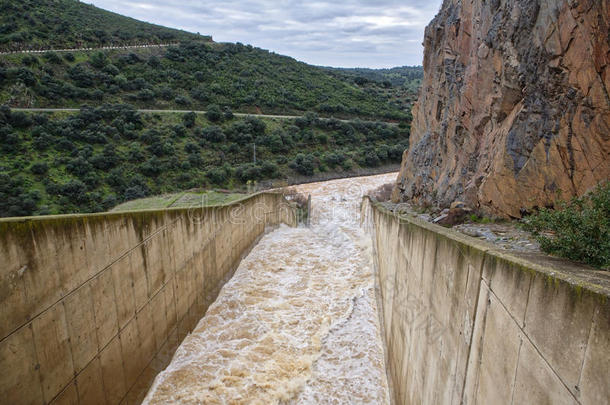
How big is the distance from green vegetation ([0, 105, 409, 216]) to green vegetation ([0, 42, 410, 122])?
4.86 metres

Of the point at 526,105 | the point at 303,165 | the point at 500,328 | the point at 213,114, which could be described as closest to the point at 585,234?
the point at 500,328

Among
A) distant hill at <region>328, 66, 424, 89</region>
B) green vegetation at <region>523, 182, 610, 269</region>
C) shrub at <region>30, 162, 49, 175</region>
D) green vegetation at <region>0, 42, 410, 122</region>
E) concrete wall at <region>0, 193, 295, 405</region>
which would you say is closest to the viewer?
green vegetation at <region>523, 182, 610, 269</region>

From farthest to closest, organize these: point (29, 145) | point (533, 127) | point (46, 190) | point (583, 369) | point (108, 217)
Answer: point (29, 145)
point (46, 190)
point (533, 127)
point (108, 217)
point (583, 369)

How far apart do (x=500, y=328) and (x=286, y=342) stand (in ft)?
22.1

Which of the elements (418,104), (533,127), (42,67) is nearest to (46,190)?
(42,67)

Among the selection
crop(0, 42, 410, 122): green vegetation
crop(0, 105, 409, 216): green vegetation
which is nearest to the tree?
crop(0, 105, 409, 216): green vegetation

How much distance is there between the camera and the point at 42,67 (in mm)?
37031

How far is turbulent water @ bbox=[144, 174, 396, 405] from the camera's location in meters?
7.04

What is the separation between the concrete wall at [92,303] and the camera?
4.16 m

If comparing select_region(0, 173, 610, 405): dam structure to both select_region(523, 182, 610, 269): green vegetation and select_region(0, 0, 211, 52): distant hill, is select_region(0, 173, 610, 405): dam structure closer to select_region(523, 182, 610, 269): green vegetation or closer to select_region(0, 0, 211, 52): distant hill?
select_region(523, 182, 610, 269): green vegetation

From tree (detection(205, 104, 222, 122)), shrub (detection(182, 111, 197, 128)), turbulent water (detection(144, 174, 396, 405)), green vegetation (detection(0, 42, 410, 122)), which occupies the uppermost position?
green vegetation (detection(0, 42, 410, 122))

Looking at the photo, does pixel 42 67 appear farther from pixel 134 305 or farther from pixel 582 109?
pixel 582 109

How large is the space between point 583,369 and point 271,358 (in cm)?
720

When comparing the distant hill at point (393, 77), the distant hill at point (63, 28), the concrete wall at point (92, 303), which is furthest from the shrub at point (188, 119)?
the distant hill at point (393, 77)
